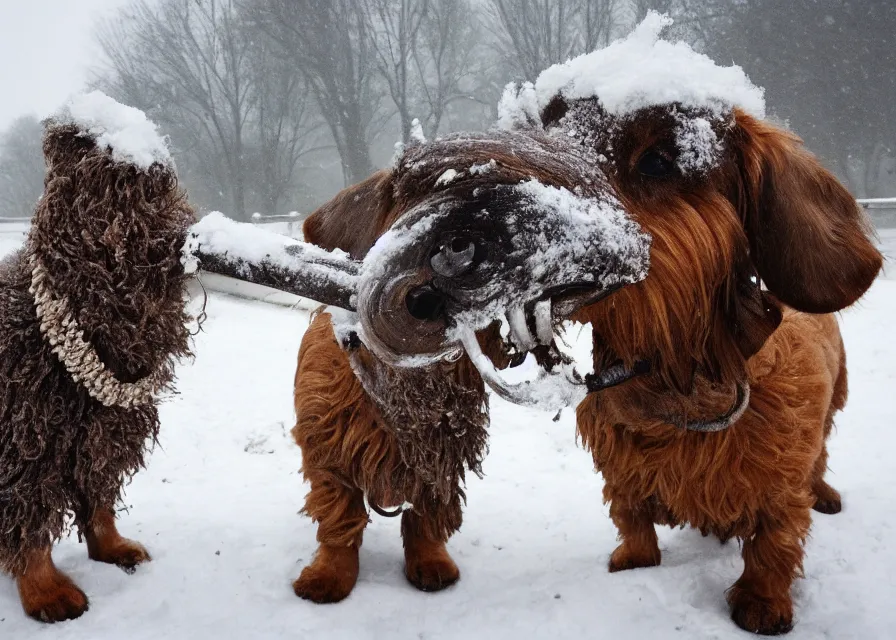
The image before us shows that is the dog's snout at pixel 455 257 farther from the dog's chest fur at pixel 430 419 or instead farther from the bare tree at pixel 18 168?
the bare tree at pixel 18 168

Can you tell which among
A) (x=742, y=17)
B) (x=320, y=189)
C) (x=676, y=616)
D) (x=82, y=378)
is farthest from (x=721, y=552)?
(x=320, y=189)

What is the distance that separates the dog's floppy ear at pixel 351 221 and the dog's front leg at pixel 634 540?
172 centimetres

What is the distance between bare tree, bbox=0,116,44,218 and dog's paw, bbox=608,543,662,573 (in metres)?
26.3

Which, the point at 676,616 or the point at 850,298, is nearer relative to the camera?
the point at 850,298

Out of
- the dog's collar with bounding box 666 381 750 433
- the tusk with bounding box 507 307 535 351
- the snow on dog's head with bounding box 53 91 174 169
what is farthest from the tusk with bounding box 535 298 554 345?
the snow on dog's head with bounding box 53 91 174 169

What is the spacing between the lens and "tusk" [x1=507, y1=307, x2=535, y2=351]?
1.40 metres

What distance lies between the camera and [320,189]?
25.4 metres

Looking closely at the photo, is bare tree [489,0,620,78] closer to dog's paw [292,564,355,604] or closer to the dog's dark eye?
dog's paw [292,564,355,604]

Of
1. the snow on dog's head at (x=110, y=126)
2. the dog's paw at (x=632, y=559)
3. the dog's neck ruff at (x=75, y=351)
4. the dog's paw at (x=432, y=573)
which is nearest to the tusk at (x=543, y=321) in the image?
the snow on dog's head at (x=110, y=126)

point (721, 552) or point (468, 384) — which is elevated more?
point (468, 384)

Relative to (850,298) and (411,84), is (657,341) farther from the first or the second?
(411,84)

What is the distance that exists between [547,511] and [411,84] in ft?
62.6

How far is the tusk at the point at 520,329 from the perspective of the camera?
140 cm

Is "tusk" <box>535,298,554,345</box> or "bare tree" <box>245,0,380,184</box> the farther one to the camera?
"bare tree" <box>245,0,380,184</box>
